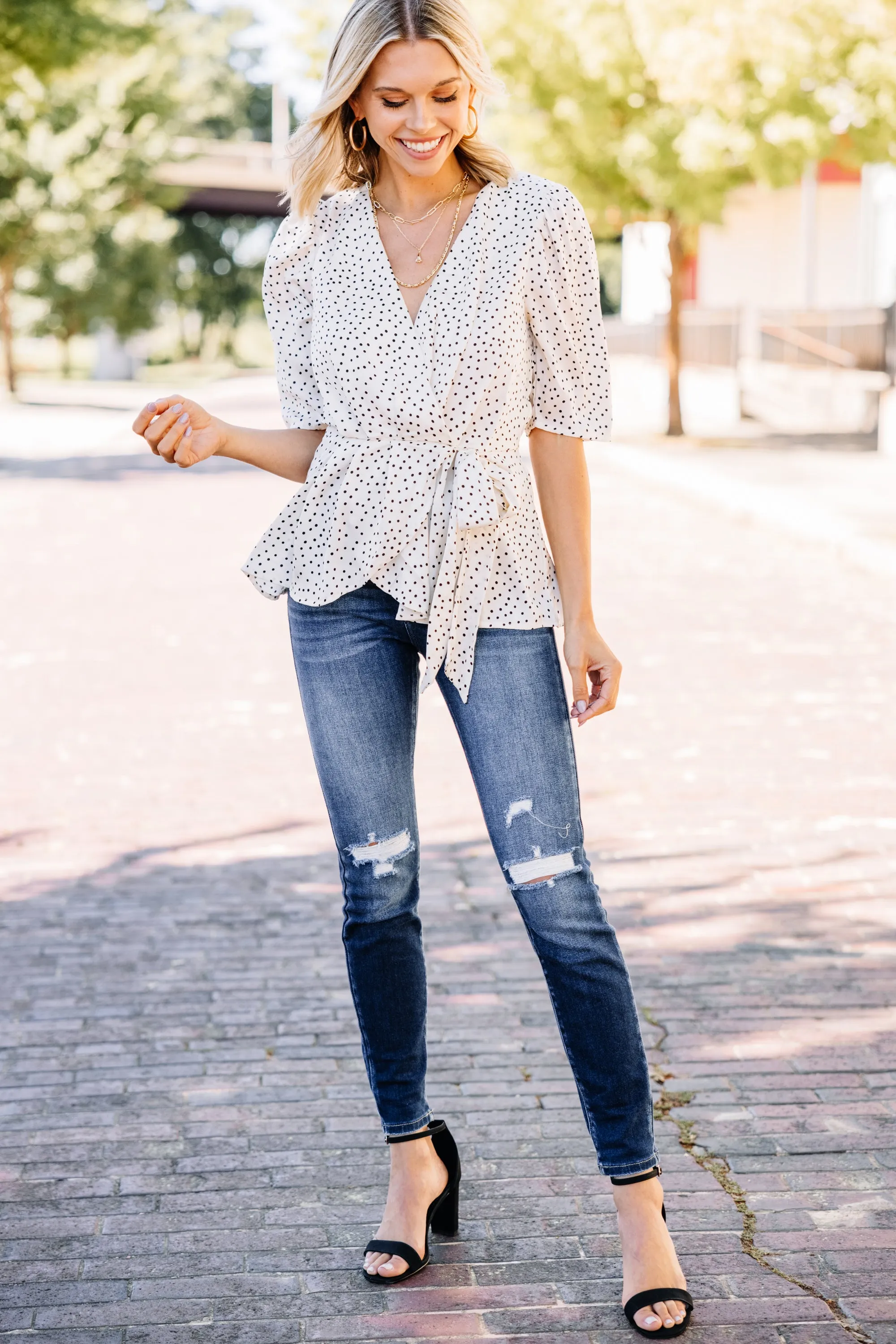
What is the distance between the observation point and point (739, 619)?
9.49 meters

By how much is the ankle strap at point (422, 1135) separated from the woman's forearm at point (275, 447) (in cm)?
110

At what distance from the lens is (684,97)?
17.3 metres

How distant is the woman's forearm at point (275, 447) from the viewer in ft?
8.80

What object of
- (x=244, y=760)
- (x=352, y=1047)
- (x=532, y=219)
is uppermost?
(x=532, y=219)

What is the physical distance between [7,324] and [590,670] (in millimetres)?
34979

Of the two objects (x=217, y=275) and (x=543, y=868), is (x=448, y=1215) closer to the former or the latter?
(x=543, y=868)

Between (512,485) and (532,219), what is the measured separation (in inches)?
→ 15.9

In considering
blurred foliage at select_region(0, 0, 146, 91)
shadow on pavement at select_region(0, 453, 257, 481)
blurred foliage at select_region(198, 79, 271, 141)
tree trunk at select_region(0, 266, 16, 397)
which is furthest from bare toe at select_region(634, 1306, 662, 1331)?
blurred foliage at select_region(198, 79, 271, 141)

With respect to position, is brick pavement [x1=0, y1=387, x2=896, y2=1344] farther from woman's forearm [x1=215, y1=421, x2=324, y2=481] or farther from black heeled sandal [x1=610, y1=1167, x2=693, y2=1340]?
woman's forearm [x1=215, y1=421, x2=324, y2=481]

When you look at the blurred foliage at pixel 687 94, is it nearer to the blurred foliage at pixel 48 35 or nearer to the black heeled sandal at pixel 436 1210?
the blurred foliage at pixel 48 35

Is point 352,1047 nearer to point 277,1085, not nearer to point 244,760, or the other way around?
point 277,1085

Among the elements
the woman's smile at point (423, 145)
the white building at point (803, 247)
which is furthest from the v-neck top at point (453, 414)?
the white building at point (803, 247)

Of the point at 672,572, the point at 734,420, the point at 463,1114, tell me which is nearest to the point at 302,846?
the point at 463,1114

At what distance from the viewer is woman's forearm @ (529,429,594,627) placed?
267cm
